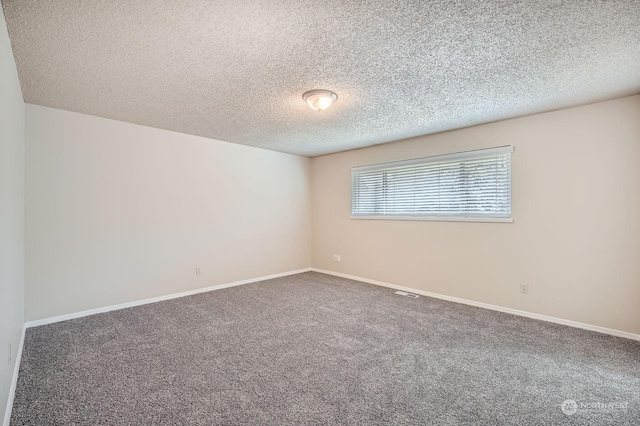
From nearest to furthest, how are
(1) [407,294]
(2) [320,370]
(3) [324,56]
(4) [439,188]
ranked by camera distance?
1. (3) [324,56]
2. (2) [320,370]
3. (4) [439,188]
4. (1) [407,294]

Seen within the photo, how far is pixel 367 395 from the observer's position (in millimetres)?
1919

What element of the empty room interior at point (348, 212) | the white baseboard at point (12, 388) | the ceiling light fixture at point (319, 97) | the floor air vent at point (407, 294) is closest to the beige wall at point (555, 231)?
the empty room interior at point (348, 212)

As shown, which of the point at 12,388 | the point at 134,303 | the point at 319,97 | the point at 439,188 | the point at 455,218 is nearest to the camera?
the point at 12,388

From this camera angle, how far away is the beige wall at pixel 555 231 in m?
2.86

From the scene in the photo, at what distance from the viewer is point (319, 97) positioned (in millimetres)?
2732

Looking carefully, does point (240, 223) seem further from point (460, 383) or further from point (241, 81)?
point (460, 383)

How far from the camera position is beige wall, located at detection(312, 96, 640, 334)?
9.37 feet

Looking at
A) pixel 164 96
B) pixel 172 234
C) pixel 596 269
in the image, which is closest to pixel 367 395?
pixel 596 269

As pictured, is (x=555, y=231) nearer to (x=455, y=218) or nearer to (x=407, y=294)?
(x=455, y=218)

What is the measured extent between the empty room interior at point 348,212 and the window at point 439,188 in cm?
3

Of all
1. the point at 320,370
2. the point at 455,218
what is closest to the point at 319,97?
the point at 320,370

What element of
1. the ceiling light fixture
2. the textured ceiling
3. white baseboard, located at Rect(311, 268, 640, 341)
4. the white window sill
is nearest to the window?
the white window sill

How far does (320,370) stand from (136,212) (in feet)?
10.2

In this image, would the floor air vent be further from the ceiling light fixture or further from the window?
the ceiling light fixture
